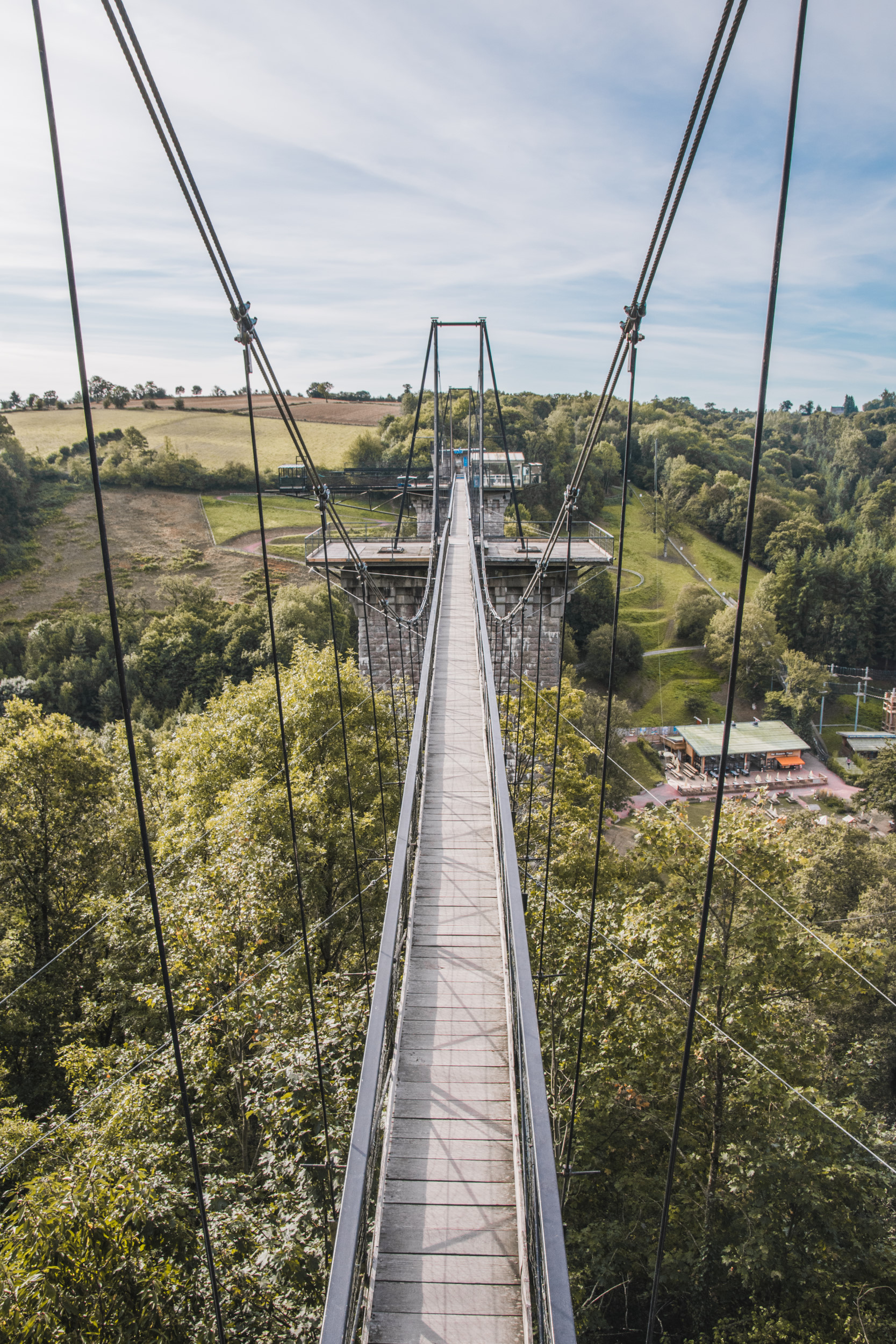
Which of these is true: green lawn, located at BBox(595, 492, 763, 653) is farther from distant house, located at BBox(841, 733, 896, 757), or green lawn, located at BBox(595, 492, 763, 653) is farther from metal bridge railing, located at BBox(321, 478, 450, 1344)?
metal bridge railing, located at BBox(321, 478, 450, 1344)

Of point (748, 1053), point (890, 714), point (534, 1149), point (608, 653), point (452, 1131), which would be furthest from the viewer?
point (890, 714)

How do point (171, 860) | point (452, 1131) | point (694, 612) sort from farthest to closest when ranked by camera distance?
point (694, 612)
point (171, 860)
point (452, 1131)

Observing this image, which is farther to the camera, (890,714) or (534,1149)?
(890,714)

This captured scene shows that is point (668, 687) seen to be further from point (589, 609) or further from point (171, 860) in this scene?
point (171, 860)

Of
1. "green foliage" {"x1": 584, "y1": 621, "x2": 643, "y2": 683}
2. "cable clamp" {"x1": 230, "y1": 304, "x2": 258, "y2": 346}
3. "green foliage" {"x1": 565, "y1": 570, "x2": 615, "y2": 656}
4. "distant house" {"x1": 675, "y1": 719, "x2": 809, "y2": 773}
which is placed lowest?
"distant house" {"x1": 675, "y1": 719, "x2": 809, "y2": 773}

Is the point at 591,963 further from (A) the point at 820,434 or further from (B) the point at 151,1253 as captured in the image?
(A) the point at 820,434

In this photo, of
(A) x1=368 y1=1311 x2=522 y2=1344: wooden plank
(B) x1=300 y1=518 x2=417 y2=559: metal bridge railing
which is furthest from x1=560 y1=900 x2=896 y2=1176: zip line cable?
(B) x1=300 y1=518 x2=417 y2=559: metal bridge railing

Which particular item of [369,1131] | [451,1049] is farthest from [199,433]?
[369,1131]
